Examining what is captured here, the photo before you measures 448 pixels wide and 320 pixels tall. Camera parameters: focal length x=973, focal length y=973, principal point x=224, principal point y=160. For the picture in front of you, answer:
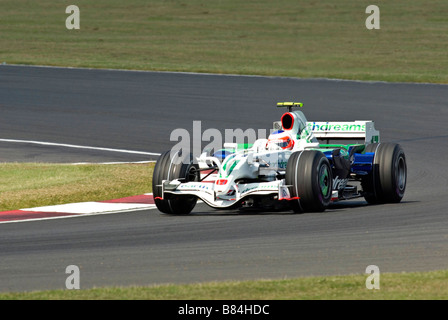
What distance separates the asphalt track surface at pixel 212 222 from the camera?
9641 mm

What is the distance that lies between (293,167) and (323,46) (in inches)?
1221

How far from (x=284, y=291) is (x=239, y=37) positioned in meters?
39.5

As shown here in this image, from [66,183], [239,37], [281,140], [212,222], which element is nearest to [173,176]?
[212,222]

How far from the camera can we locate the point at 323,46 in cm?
4359

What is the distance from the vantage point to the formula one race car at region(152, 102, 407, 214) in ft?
43.6

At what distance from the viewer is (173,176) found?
13812 mm

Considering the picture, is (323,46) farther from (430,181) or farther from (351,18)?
(430,181)

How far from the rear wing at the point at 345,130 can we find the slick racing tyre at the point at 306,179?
2094mm

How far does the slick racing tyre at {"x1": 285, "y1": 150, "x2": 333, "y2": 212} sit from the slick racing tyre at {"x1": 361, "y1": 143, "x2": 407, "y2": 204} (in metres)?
1.59

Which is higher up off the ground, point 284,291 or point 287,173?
point 287,173

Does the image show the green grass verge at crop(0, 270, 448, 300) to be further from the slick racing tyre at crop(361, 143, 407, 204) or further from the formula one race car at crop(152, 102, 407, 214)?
the slick racing tyre at crop(361, 143, 407, 204)

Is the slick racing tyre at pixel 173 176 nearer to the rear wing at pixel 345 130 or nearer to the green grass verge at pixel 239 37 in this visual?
the rear wing at pixel 345 130

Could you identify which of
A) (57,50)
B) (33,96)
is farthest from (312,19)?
(33,96)

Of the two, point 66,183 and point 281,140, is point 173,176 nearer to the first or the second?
point 281,140
